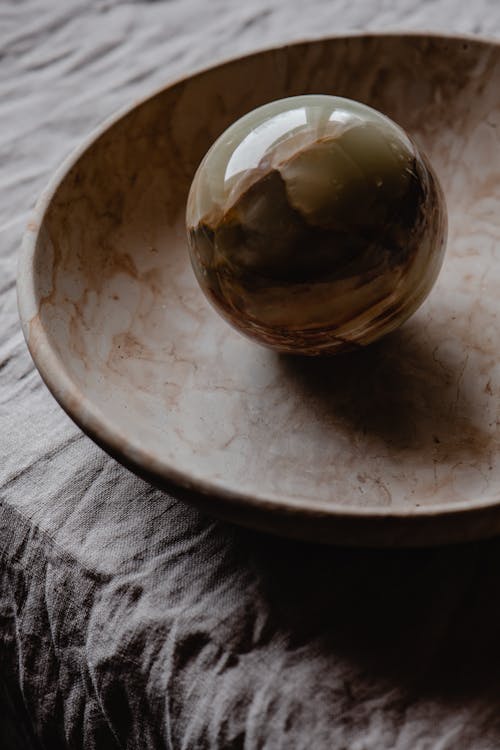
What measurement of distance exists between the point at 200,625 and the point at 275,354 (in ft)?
0.60

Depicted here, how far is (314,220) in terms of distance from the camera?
1.34 feet

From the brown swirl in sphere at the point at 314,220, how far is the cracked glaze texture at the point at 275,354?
0.06 meters

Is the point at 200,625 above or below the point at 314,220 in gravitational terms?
below

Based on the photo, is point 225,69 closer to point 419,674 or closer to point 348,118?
point 348,118

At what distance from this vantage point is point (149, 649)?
0.40m

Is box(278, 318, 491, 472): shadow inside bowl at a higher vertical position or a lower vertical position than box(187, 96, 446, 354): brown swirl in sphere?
lower

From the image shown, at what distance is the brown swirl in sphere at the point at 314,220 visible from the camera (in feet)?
1.35

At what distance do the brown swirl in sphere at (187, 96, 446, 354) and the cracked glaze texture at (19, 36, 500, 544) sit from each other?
0.18 feet

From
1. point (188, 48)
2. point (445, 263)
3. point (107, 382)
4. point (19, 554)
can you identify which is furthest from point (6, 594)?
point (188, 48)

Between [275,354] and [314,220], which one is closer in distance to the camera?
[314,220]

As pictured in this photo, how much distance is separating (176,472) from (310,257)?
0.13 meters

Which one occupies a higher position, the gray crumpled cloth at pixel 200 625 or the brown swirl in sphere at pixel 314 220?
the brown swirl in sphere at pixel 314 220

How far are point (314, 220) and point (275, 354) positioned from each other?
0.40 ft

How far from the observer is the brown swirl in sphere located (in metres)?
0.41
